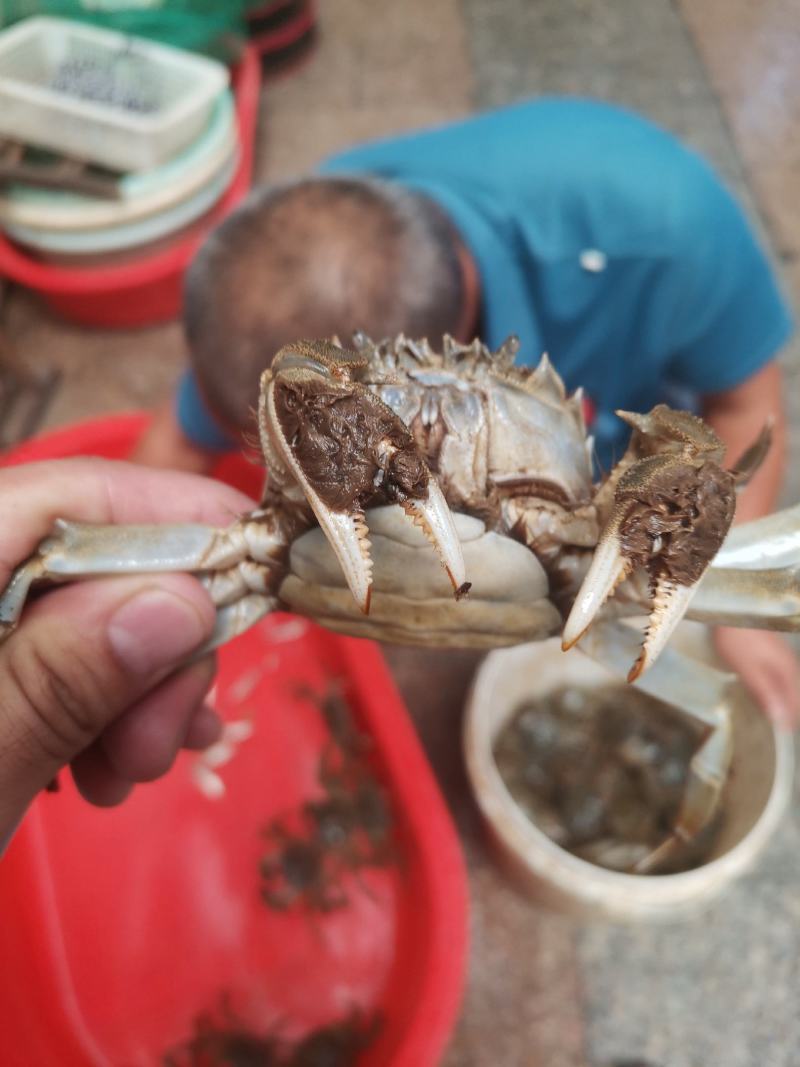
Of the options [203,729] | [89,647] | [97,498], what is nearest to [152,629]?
[89,647]

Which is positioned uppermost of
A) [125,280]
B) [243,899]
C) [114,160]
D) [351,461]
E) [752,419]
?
[351,461]

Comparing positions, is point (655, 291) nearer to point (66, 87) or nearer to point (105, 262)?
point (105, 262)

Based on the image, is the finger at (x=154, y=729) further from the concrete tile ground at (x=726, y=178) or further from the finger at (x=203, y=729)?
the concrete tile ground at (x=726, y=178)

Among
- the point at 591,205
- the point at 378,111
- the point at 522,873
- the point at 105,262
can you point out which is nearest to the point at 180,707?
the point at 522,873

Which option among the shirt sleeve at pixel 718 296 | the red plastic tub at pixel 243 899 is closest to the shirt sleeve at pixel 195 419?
the red plastic tub at pixel 243 899

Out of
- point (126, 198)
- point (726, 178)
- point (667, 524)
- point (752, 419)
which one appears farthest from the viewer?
point (726, 178)

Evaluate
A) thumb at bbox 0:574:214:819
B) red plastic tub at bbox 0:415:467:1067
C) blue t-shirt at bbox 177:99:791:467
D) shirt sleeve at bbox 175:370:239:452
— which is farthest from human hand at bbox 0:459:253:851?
blue t-shirt at bbox 177:99:791:467

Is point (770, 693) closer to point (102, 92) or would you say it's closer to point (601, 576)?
point (601, 576)
